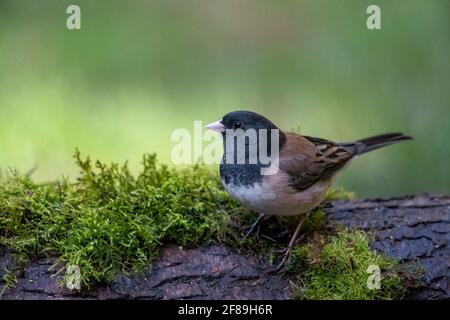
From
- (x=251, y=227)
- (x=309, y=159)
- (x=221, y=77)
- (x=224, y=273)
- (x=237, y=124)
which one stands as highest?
(x=221, y=77)

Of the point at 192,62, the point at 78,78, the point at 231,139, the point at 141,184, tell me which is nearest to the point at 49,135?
the point at 78,78

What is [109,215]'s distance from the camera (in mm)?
2904

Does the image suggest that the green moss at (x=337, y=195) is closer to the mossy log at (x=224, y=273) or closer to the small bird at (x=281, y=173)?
the small bird at (x=281, y=173)

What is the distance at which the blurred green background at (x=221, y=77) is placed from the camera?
5.02 metres

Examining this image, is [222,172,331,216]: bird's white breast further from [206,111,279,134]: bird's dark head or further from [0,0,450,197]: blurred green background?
[0,0,450,197]: blurred green background

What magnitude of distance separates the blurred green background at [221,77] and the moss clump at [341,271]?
2.23 m

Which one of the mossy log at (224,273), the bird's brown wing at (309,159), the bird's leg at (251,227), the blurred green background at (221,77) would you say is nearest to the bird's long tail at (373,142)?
the bird's brown wing at (309,159)

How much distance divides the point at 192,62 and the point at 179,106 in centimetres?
80

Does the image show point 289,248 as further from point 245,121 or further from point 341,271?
point 245,121

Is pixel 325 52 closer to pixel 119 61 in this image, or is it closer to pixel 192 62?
pixel 192 62

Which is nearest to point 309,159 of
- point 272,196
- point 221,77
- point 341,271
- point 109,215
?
point 272,196

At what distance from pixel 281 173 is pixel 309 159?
0.27 metres
